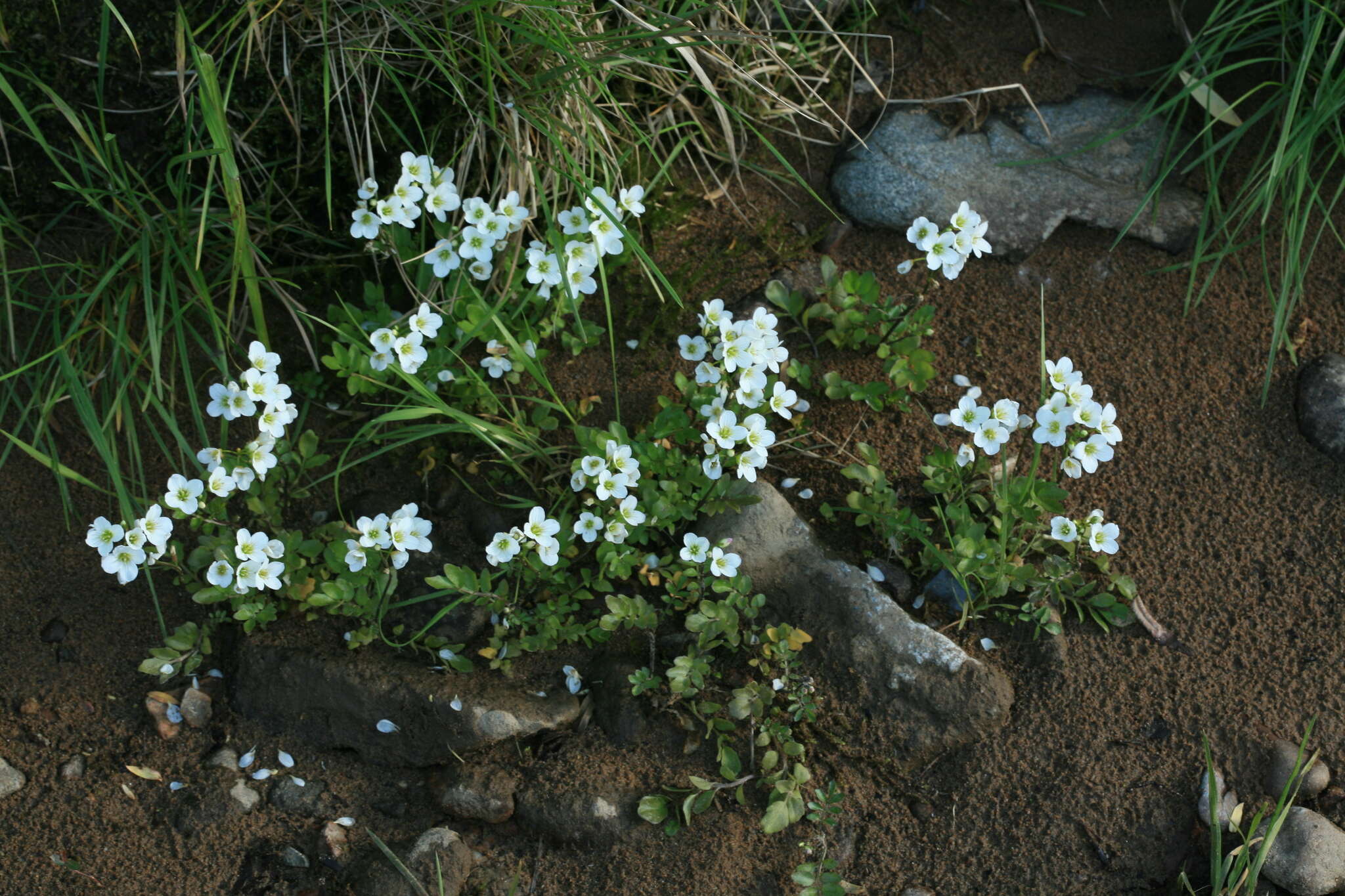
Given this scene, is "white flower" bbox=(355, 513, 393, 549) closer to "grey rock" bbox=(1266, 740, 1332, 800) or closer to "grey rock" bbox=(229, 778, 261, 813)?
"grey rock" bbox=(229, 778, 261, 813)

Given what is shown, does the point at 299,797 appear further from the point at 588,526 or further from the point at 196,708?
the point at 588,526

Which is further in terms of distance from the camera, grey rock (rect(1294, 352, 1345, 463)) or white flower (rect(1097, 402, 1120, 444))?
grey rock (rect(1294, 352, 1345, 463))

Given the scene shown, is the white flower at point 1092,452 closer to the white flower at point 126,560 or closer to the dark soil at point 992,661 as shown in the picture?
the dark soil at point 992,661

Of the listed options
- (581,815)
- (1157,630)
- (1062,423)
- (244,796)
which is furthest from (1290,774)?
(244,796)

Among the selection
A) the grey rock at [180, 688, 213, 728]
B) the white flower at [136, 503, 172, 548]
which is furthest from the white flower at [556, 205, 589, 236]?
the grey rock at [180, 688, 213, 728]

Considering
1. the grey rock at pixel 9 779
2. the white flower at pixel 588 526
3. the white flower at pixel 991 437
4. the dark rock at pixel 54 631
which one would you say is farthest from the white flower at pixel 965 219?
the grey rock at pixel 9 779

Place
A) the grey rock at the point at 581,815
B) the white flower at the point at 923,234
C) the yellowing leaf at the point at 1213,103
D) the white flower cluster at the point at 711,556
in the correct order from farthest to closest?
the yellowing leaf at the point at 1213,103 → the white flower at the point at 923,234 → the white flower cluster at the point at 711,556 → the grey rock at the point at 581,815
